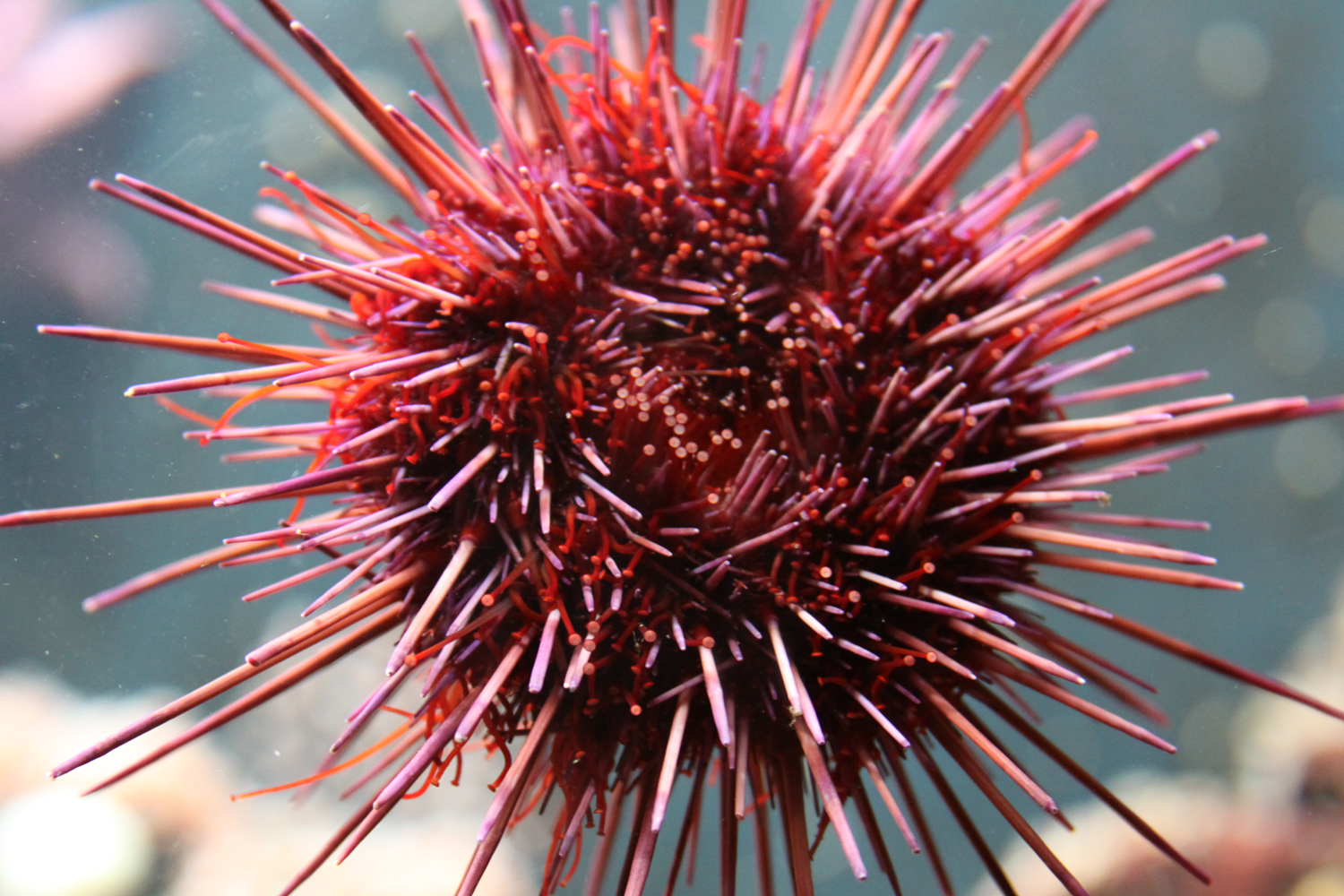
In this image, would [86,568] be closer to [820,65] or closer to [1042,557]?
[1042,557]

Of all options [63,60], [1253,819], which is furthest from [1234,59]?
[63,60]

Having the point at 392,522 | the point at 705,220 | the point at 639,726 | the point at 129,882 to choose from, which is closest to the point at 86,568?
the point at 129,882

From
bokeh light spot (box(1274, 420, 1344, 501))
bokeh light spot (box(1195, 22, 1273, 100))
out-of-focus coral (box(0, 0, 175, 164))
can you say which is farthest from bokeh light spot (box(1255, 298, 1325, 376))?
out-of-focus coral (box(0, 0, 175, 164))

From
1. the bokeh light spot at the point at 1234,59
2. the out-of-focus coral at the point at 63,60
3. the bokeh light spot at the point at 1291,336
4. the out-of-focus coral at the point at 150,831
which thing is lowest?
the bokeh light spot at the point at 1291,336

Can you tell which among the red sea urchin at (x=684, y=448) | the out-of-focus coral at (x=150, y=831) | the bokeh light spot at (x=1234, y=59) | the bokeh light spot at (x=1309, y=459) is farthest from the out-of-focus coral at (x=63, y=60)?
the bokeh light spot at (x=1309, y=459)

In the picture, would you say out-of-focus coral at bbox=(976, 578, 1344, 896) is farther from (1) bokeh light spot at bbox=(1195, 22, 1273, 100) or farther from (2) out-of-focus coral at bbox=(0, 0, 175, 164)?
(2) out-of-focus coral at bbox=(0, 0, 175, 164)

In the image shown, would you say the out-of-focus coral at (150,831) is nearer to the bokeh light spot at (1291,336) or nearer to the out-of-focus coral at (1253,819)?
the out-of-focus coral at (1253,819)
